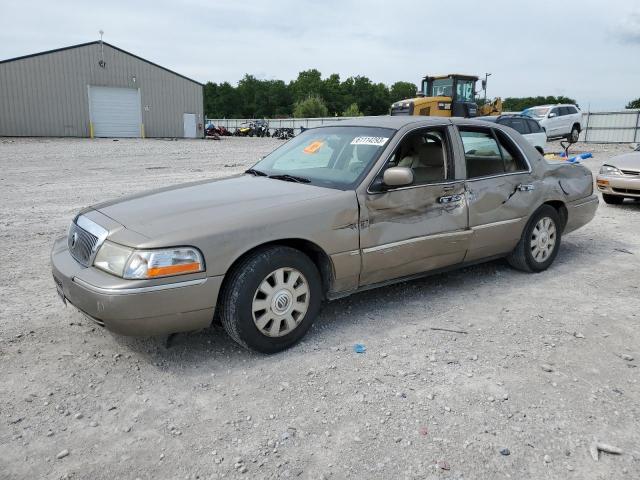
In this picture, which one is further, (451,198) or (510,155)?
(510,155)

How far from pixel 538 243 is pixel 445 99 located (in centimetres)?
1644

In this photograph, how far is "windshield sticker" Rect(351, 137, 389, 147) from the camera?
4242 mm

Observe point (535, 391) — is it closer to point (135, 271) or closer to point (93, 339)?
point (135, 271)

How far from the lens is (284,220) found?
351 cm

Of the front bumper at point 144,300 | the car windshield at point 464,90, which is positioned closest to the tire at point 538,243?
the front bumper at point 144,300

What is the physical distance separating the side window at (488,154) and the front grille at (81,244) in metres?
3.07

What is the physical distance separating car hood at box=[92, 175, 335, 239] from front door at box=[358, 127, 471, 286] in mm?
452

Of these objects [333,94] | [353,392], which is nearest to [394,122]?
[353,392]

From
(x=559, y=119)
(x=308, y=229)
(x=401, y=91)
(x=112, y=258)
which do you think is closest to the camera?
(x=112, y=258)

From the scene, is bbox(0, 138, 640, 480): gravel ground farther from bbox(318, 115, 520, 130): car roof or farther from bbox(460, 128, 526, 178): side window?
bbox(318, 115, 520, 130): car roof

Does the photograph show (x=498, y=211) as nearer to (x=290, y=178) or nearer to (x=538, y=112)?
(x=290, y=178)

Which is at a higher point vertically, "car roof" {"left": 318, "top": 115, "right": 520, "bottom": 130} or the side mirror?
"car roof" {"left": 318, "top": 115, "right": 520, "bottom": 130}

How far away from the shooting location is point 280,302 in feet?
11.6

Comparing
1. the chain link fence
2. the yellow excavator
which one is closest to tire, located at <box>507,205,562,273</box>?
the yellow excavator
